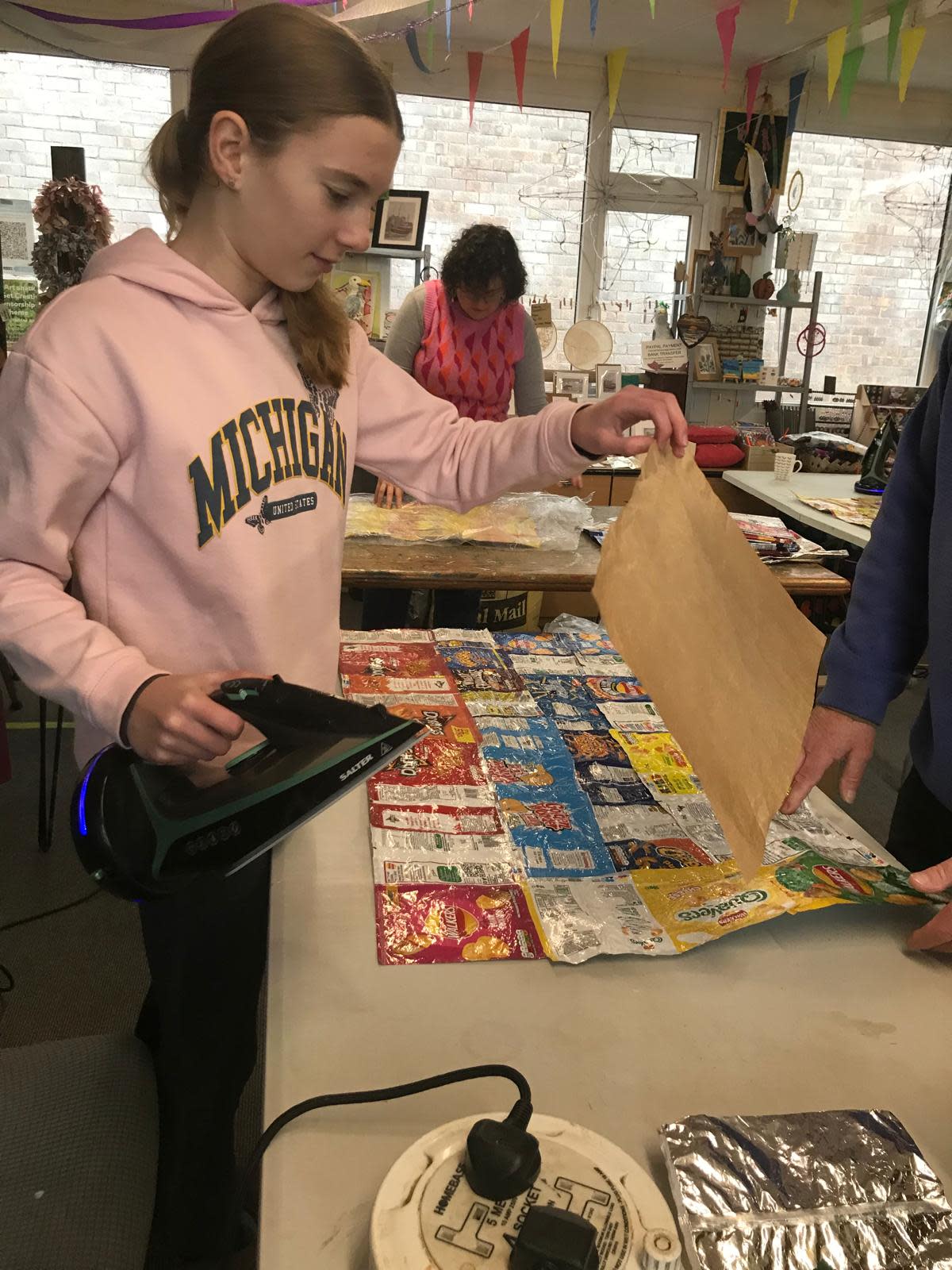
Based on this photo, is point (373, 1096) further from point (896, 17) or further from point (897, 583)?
point (896, 17)

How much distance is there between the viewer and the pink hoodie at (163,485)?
87 cm

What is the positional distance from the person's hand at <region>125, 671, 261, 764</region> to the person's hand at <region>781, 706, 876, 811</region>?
0.56 metres

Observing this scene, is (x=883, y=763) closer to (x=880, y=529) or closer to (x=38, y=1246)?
(x=880, y=529)

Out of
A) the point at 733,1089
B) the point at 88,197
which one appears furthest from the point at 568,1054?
the point at 88,197

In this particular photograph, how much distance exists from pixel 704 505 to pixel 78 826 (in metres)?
0.60

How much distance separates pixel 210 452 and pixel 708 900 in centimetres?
66

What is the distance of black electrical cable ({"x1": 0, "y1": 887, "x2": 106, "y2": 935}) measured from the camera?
7.20ft

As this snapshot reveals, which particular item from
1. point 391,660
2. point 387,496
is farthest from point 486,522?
point 391,660

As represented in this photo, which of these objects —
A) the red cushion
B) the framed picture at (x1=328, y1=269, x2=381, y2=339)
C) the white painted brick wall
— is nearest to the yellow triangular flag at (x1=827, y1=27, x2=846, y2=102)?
the red cushion

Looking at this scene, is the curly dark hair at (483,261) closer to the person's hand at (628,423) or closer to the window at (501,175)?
the person's hand at (628,423)

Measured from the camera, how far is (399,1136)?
65 cm

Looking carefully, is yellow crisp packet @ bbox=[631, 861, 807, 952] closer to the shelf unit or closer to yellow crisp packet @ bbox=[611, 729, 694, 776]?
yellow crisp packet @ bbox=[611, 729, 694, 776]

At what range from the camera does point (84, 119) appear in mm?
4695

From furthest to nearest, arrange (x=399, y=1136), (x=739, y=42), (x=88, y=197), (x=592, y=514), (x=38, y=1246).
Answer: (x=739, y=42) → (x=88, y=197) → (x=592, y=514) → (x=38, y=1246) → (x=399, y=1136)
